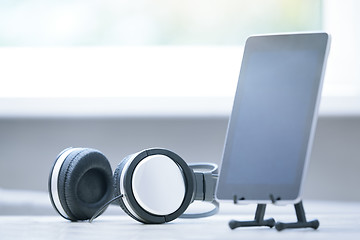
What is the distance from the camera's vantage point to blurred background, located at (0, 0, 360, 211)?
1758mm

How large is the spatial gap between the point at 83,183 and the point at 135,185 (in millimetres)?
163

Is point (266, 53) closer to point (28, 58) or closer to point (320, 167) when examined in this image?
point (320, 167)

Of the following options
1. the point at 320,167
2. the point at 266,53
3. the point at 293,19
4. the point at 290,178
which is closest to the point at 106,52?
the point at 293,19

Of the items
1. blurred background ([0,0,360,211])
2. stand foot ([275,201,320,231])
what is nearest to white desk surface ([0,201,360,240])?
stand foot ([275,201,320,231])

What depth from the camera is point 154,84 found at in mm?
1817

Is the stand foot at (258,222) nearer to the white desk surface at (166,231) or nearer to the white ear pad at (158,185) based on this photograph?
the white desk surface at (166,231)

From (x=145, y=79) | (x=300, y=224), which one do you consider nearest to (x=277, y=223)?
(x=300, y=224)

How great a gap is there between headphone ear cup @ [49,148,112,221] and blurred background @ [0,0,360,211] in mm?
522

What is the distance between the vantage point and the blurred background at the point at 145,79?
1.76 m

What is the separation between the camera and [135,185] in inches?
42.1

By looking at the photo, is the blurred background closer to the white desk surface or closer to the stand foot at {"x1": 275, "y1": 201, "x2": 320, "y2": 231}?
the white desk surface

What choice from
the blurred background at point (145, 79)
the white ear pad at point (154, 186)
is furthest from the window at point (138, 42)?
the white ear pad at point (154, 186)

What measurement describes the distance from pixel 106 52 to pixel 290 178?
104cm

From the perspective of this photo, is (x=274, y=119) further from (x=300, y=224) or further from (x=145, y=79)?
(x=145, y=79)
